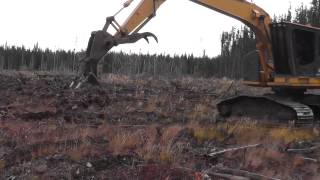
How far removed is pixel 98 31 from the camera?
14172 mm

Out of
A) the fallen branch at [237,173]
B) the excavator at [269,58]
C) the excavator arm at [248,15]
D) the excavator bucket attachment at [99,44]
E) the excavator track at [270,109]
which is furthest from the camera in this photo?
the excavator bucket attachment at [99,44]

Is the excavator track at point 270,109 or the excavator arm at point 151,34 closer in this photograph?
the excavator track at point 270,109

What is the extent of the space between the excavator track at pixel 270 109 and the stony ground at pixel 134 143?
460 millimetres

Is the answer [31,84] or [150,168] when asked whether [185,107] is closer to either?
[31,84]

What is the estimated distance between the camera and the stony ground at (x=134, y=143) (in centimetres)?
673

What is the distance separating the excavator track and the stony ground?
46cm

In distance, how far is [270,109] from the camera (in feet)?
42.9

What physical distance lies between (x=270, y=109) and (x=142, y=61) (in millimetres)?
20419

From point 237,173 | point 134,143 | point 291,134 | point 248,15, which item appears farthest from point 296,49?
point 237,173

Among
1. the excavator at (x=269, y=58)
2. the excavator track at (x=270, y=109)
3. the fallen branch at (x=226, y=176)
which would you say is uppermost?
the excavator at (x=269, y=58)

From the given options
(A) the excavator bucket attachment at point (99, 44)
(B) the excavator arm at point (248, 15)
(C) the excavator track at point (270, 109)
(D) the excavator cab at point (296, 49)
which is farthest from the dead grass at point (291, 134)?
(A) the excavator bucket attachment at point (99, 44)

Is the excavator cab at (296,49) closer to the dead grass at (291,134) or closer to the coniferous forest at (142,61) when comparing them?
the dead grass at (291,134)

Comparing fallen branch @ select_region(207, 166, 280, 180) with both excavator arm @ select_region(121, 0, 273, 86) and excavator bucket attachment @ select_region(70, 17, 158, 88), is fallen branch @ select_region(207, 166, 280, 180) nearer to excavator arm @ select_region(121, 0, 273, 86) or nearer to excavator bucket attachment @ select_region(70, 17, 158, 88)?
excavator arm @ select_region(121, 0, 273, 86)

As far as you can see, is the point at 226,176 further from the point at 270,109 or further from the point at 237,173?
the point at 270,109
